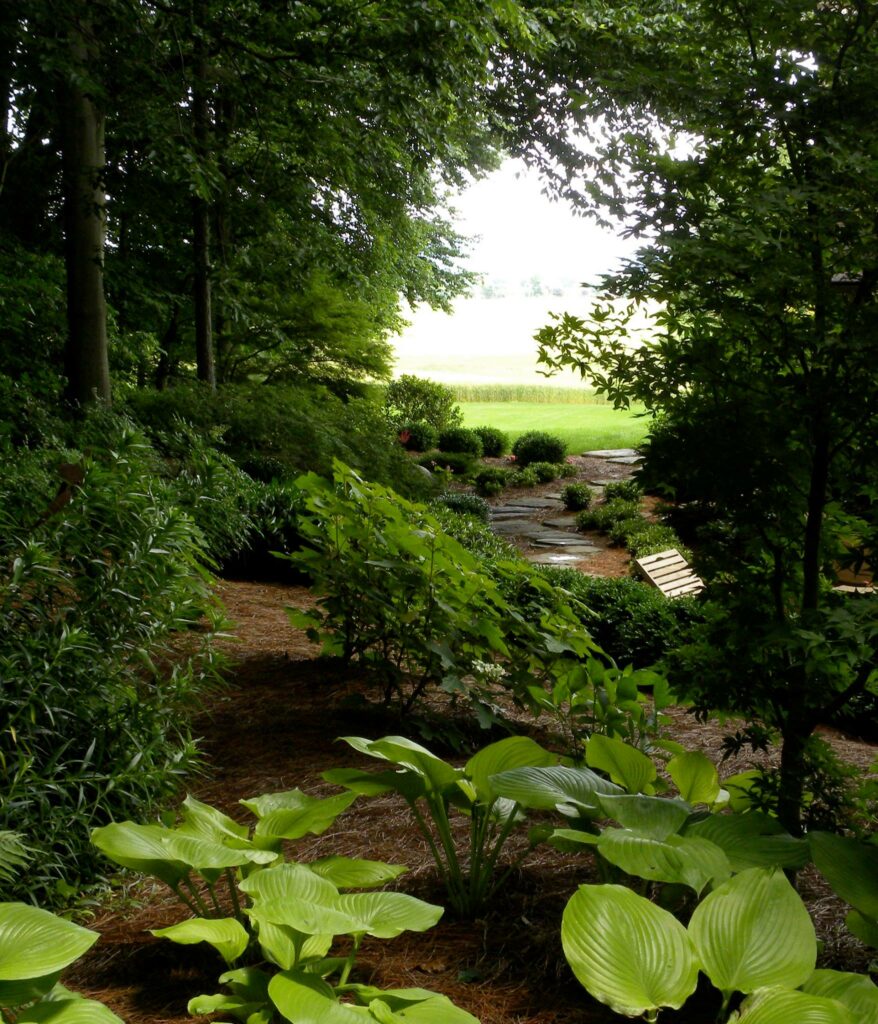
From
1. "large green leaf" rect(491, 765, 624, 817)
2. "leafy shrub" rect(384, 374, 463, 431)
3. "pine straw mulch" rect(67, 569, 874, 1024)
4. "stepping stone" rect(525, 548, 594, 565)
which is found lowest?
"stepping stone" rect(525, 548, 594, 565)

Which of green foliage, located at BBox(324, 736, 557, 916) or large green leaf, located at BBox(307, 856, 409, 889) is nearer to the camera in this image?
large green leaf, located at BBox(307, 856, 409, 889)

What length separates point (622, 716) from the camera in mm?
3043

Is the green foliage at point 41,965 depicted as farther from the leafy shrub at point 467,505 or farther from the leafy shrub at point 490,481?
the leafy shrub at point 490,481

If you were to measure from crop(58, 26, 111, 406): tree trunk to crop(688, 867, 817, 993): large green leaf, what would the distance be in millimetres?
7360

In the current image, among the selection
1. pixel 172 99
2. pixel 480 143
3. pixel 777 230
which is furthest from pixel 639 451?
pixel 480 143

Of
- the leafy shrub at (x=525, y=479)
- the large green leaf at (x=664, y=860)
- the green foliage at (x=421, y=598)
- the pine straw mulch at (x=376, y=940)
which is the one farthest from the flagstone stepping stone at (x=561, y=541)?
the large green leaf at (x=664, y=860)

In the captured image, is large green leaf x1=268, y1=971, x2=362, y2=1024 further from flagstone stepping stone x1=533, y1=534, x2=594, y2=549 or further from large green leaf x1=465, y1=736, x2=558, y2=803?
flagstone stepping stone x1=533, y1=534, x2=594, y2=549

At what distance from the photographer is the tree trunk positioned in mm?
8086

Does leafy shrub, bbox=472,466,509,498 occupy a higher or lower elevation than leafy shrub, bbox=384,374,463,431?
lower

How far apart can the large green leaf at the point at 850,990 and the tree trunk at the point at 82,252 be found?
24.7 ft

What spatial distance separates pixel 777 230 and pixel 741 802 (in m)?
1.62

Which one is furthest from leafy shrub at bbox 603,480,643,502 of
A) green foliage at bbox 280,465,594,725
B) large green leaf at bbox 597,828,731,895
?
large green leaf at bbox 597,828,731,895

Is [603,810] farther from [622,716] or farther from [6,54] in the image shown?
[6,54]

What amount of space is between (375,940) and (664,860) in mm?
767
